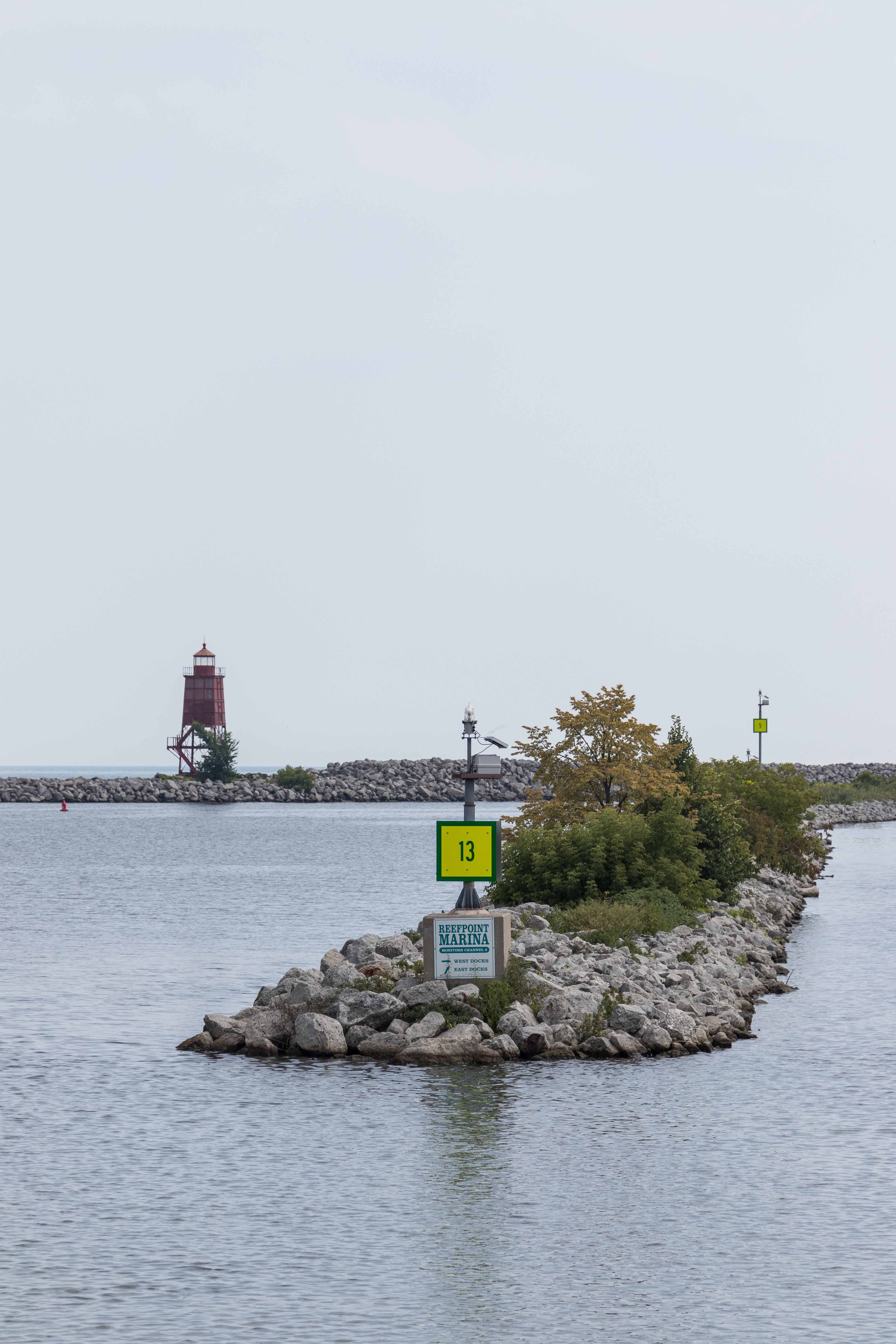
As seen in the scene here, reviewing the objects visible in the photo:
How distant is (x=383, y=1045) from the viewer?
22.3 meters

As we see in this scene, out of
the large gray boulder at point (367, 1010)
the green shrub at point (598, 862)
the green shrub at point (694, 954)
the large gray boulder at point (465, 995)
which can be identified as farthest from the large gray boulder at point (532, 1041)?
the green shrub at point (598, 862)

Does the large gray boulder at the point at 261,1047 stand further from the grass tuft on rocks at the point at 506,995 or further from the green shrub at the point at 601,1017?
the green shrub at the point at 601,1017

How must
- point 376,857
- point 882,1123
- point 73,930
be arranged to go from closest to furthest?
point 882,1123 < point 73,930 < point 376,857

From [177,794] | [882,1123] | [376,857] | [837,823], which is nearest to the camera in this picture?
[882,1123]

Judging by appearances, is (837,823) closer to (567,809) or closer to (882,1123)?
(567,809)

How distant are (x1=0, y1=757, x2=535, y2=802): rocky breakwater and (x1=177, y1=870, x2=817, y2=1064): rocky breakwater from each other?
117858mm

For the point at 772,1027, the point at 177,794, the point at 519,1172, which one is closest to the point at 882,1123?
the point at 519,1172

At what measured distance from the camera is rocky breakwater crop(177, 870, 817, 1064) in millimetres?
22219

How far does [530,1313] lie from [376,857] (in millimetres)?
60439

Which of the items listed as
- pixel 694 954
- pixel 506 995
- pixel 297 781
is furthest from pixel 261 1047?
pixel 297 781

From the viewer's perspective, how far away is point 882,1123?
59.4 feet

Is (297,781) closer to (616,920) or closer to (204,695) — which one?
(204,695)

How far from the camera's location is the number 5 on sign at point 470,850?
24.4 metres

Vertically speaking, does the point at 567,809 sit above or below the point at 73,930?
above
